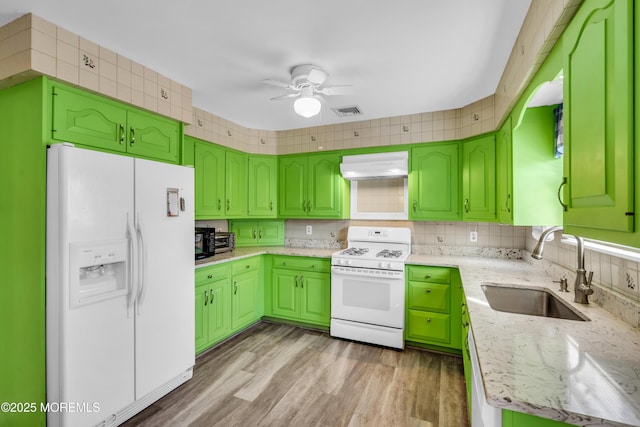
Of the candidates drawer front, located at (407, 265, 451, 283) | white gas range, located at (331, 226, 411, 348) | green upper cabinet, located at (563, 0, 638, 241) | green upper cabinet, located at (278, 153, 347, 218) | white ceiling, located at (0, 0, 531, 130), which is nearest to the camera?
green upper cabinet, located at (563, 0, 638, 241)

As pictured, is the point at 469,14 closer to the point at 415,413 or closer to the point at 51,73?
the point at 51,73

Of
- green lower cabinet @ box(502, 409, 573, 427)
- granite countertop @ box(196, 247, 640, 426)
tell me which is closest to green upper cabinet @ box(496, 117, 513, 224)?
granite countertop @ box(196, 247, 640, 426)

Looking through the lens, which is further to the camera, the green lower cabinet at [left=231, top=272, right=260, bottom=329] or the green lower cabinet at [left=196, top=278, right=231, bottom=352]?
the green lower cabinet at [left=231, top=272, right=260, bottom=329]

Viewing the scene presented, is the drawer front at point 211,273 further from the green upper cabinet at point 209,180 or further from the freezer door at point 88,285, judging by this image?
the freezer door at point 88,285

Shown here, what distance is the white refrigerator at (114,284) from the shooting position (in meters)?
1.55

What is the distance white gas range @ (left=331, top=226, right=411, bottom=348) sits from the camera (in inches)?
111

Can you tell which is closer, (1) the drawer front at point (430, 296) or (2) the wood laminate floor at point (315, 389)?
(2) the wood laminate floor at point (315, 389)

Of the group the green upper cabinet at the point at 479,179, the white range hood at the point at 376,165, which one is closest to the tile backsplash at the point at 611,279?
the green upper cabinet at the point at 479,179

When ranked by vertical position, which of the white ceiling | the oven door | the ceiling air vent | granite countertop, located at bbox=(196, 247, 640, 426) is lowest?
the oven door

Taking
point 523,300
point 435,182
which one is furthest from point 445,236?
point 523,300

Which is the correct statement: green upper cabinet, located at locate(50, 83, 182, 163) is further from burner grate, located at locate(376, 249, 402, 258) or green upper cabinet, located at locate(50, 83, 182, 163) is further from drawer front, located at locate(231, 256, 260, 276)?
burner grate, located at locate(376, 249, 402, 258)

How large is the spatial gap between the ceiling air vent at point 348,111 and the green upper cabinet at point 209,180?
1.34 m

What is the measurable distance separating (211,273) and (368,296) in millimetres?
1545

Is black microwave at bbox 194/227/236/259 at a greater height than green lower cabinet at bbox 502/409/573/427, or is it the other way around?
black microwave at bbox 194/227/236/259
